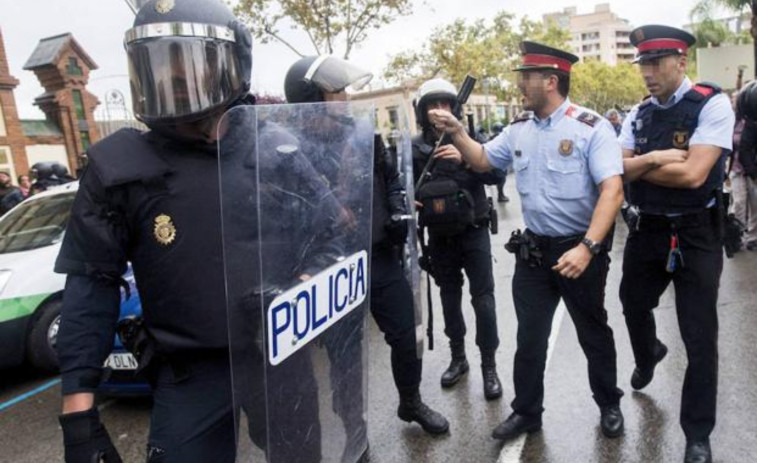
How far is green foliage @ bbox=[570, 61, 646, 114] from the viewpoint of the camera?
184 ft

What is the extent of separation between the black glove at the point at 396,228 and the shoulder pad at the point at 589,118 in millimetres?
906

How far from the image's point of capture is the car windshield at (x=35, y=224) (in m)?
4.82

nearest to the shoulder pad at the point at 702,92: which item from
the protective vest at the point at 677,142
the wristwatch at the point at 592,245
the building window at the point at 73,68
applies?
the protective vest at the point at 677,142

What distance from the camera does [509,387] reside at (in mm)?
3496

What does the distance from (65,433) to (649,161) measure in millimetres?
2330

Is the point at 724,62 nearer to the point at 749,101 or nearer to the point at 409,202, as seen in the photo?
the point at 749,101

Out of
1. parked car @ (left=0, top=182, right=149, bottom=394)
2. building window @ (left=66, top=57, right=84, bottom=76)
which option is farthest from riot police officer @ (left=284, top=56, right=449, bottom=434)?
building window @ (left=66, top=57, right=84, bottom=76)

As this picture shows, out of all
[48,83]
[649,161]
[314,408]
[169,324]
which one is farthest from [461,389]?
[48,83]

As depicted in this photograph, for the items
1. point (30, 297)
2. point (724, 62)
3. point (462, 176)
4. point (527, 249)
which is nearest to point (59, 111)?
point (30, 297)

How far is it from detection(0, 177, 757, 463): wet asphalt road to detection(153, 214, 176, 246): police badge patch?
6.03 feet

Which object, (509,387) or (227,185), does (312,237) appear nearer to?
(227,185)

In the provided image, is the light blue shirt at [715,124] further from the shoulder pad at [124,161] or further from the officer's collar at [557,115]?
the shoulder pad at [124,161]

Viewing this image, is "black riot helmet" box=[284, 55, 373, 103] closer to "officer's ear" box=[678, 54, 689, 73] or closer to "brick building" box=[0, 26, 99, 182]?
"officer's ear" box=[678, 54, 689, 73]

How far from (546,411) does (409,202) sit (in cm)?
139
